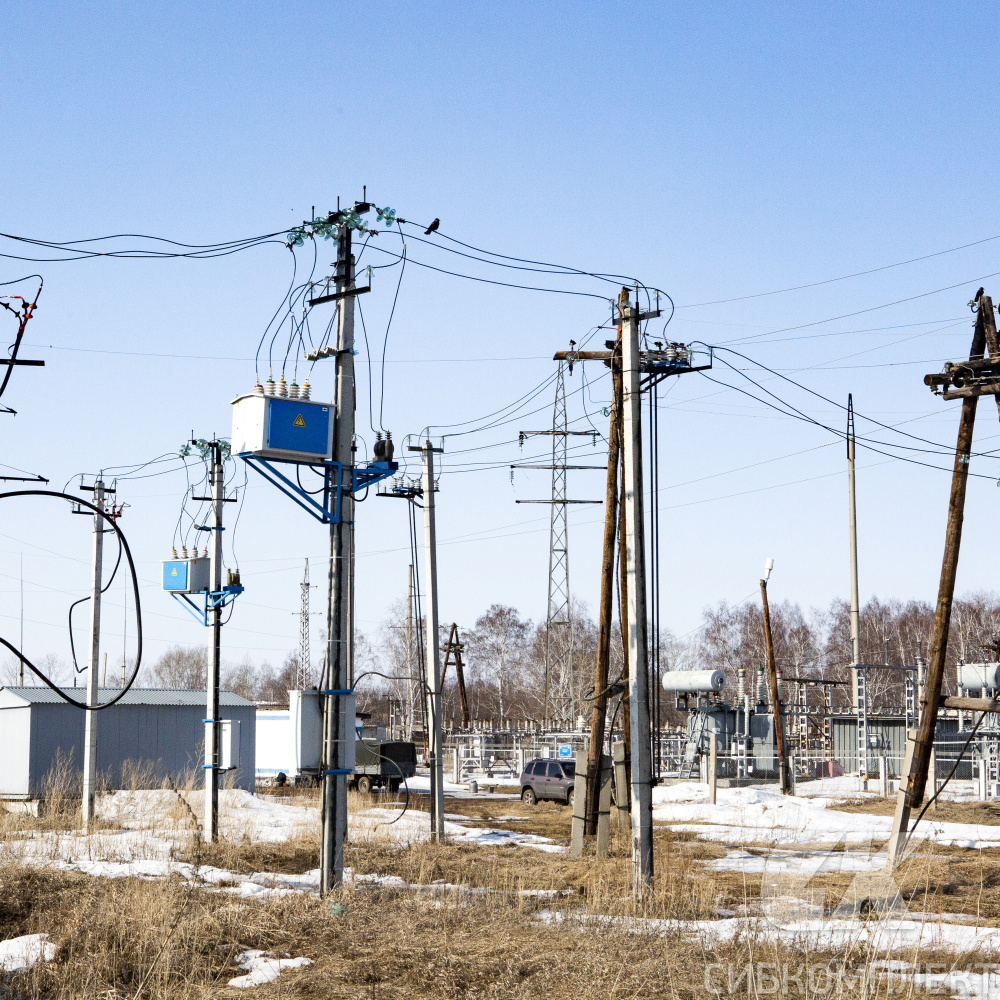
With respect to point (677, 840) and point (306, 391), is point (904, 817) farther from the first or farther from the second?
point (306, 391)

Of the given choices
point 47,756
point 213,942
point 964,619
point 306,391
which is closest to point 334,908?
point 213,942

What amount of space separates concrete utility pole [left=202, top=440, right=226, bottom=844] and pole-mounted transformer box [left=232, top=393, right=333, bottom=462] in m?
7.32

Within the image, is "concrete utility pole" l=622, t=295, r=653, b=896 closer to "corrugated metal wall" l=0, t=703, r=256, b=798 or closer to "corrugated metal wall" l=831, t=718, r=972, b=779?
"corrugated metal wall" l=0, t=703, r=256, b=798

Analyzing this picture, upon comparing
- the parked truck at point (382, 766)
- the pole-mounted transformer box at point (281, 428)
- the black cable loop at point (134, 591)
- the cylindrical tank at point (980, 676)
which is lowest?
the parked truck at point (382, 766)

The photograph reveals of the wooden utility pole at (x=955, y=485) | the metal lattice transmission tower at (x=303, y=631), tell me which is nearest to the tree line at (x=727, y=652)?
the metal lattice transmission tower at (x=303, y=631)

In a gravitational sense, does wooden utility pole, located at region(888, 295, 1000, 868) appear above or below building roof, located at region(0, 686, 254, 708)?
above

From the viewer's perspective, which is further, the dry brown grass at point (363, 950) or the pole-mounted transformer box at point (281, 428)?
the pole-mounted transformer box at point (281, 428)

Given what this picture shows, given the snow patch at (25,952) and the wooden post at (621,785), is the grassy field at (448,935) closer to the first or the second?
the snow patch at (25,952)

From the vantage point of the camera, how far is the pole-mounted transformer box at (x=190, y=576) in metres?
20.8

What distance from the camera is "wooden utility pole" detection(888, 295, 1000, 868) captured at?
1702cm

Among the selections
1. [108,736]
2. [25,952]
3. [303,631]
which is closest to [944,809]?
[108,736]

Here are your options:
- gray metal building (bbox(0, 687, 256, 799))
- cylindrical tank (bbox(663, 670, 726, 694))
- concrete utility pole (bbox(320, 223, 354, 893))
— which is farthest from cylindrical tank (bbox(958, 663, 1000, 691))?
concrete utility pole (bbox(320, 223, 354, 893))

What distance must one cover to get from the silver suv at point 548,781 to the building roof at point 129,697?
971cm

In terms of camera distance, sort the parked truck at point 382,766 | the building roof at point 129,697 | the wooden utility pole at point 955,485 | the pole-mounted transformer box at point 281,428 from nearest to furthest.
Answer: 1. the pole-mounted transformer box at point 281,428
2. the wooden utility pole at point 955,485
3. the building roof at point 129,697
4. the parked truck at point 382,766
